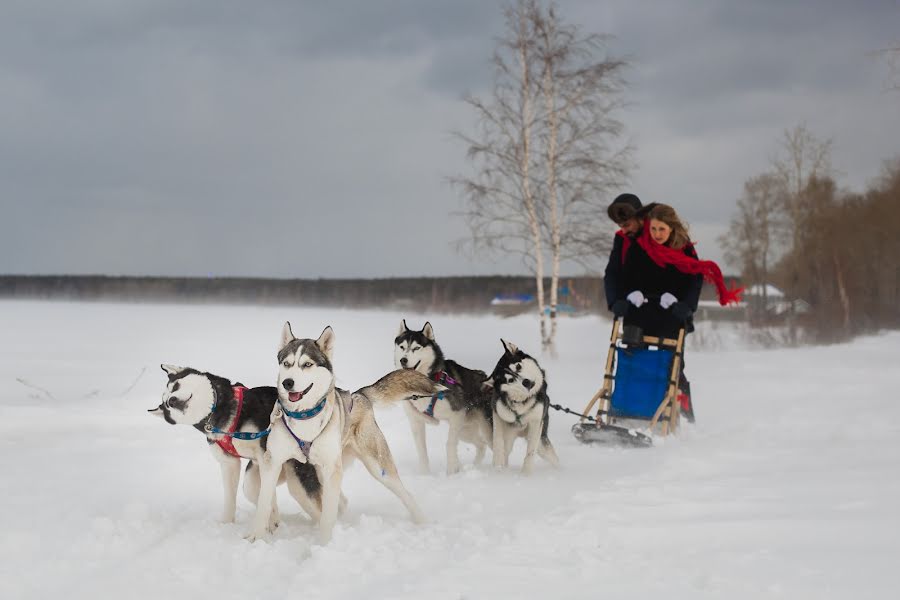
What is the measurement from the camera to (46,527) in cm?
437

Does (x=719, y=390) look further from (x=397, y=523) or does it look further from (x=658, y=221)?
(x=397, y=523)

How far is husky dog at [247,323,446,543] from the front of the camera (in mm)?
3844

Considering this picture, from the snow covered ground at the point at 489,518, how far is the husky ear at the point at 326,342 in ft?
3.14

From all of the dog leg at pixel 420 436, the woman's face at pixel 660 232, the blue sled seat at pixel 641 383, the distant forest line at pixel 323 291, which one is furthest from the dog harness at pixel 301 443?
the distant forest line at pixel 323 291

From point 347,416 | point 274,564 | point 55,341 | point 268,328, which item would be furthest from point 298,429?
point 268,328

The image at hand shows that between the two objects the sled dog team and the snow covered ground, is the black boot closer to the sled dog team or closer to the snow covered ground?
the snow covered ground

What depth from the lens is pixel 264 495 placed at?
13.3 ft

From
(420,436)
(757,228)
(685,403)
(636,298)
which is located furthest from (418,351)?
(757,228)

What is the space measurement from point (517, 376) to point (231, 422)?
2360mm

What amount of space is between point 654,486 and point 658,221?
2979 mm

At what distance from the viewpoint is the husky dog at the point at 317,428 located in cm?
384

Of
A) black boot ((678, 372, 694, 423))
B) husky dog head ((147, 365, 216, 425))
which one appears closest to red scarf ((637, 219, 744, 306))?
black boot ((678, 372, 694, 423))

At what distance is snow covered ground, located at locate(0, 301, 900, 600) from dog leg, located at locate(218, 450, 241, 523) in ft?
0.31

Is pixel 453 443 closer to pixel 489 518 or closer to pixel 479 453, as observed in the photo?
pixel 479 453
